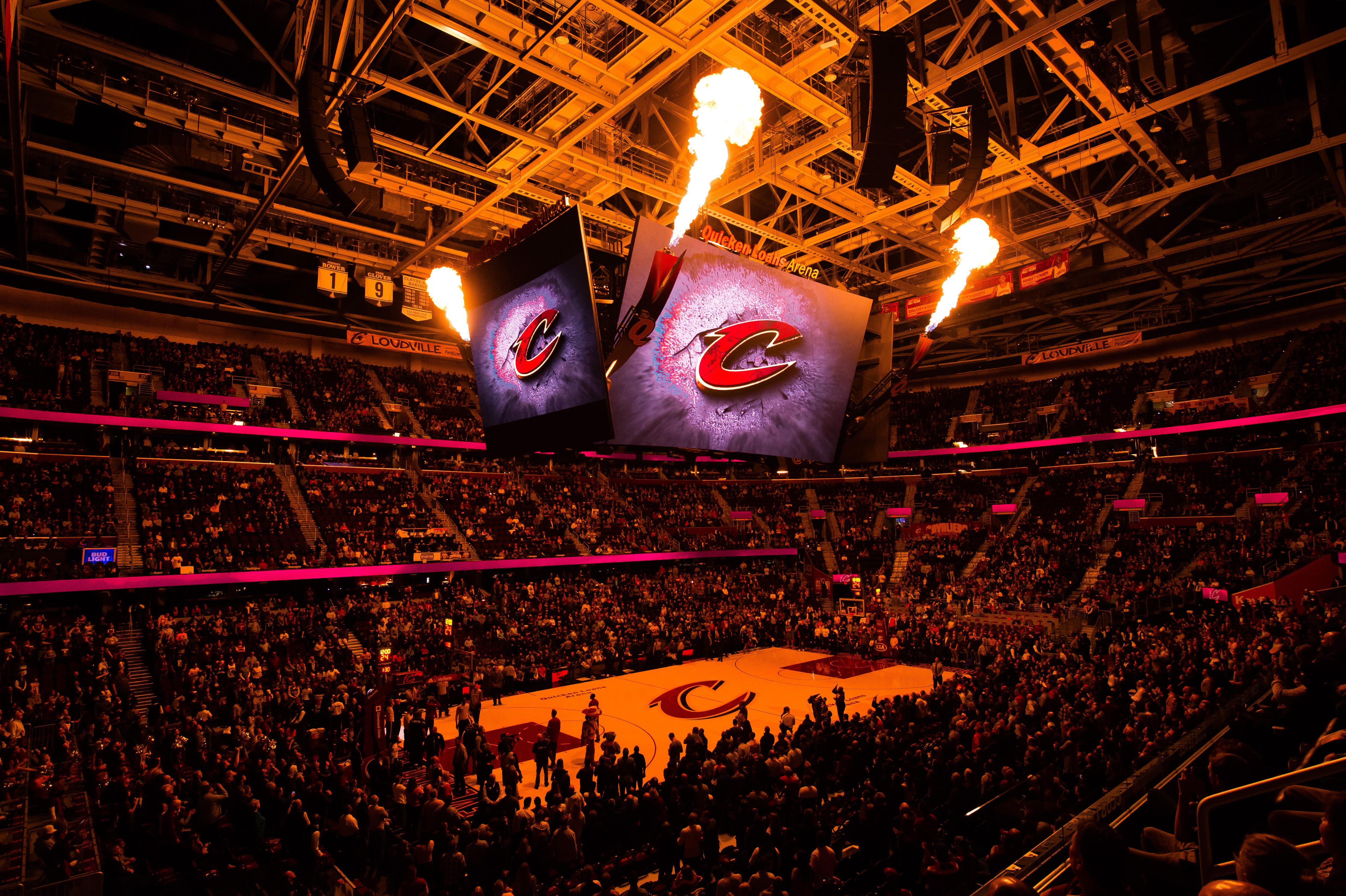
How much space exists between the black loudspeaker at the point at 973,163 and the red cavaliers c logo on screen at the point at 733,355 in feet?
10.4

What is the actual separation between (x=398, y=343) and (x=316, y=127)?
2249cm

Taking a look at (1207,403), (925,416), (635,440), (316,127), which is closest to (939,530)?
(925,416)

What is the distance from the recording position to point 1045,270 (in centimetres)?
1777

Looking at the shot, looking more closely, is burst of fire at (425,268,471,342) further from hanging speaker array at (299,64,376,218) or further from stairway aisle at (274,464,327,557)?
stairway aisle at (274,464,327,557)

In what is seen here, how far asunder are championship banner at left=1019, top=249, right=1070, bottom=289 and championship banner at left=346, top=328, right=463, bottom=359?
20.8m

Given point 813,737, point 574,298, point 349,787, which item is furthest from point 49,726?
point 813,737

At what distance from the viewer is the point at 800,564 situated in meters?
36.0

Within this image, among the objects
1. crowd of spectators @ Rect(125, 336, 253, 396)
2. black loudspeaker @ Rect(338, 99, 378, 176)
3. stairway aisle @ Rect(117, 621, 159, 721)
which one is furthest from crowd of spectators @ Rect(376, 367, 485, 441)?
black loudspeaker @ Rect(338, 99, 378, 176)

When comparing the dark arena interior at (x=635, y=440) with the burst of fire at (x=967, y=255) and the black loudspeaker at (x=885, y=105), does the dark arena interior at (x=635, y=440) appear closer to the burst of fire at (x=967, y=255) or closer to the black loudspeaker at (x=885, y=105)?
the black loudspeaker at (x=885, y=105)

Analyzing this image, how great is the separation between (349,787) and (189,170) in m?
14.7

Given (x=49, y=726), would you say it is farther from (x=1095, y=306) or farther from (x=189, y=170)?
(x=1095, y=306)

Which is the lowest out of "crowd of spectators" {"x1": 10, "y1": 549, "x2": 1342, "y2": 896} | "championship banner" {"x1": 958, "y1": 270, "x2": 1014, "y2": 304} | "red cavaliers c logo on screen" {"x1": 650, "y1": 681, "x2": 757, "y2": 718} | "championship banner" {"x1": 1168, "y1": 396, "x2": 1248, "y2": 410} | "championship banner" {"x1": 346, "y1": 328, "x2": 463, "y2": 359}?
"red cavaliers c logo on screen" {"x1": 650, "y1": 681, "x2": 757, "y2": 718}

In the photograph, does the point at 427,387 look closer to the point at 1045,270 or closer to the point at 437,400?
the point at 437,400

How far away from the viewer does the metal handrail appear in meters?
2.42
